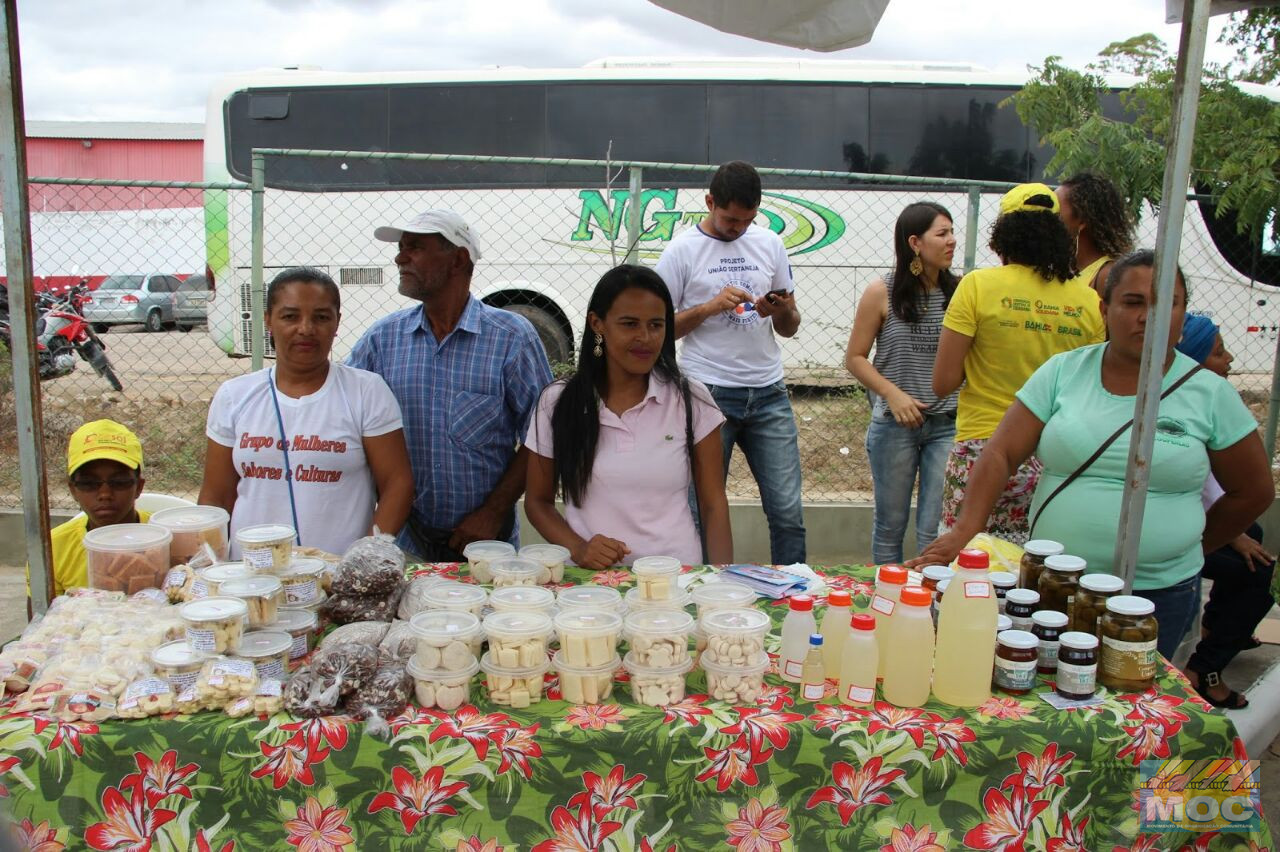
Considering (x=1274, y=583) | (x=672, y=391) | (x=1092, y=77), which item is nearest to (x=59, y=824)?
(x=672, y=391)

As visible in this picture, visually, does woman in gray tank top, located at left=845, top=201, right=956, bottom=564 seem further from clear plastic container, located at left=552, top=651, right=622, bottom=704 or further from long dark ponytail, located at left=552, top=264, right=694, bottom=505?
clear plastic container, located at left=552, top=651, right=622, bottom=704

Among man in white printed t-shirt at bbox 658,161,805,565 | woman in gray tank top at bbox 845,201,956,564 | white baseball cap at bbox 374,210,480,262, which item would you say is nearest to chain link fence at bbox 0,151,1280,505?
woman in gray tank top at bbox 845,201,956,564

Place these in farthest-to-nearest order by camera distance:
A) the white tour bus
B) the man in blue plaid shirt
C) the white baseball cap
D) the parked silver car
Result: the parked silver car → the white tour bus → the man in blue plaid shirt → the white baseball cap

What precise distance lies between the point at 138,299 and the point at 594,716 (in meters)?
18.4

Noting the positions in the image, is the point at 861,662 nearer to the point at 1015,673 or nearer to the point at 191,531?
the point at 1015,673

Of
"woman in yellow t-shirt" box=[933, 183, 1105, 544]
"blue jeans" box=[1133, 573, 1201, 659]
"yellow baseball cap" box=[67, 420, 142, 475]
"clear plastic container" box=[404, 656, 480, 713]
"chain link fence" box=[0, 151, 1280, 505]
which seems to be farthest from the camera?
"chain link fence" box=[0, 151, 1280, 505]

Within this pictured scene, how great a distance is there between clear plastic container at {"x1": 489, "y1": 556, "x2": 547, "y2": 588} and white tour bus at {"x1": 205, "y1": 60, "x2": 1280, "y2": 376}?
7.18m

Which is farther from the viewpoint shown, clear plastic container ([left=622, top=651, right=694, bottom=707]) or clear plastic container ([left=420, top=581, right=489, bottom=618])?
clear plastic container ([left=420, top=581, right=489, bottom=618])

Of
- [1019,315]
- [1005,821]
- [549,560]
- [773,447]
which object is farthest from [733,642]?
[773,447]

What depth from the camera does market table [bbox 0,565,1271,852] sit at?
1687 mm

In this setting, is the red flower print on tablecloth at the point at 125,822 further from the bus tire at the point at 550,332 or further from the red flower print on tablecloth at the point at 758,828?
the bus tire at the point at 550,332

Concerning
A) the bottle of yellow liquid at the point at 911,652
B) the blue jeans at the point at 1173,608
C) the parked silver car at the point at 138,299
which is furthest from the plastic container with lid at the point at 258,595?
the parked silver car at the point at 138,299

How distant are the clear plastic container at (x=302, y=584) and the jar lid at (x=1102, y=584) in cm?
172

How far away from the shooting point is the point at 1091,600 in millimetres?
1964
